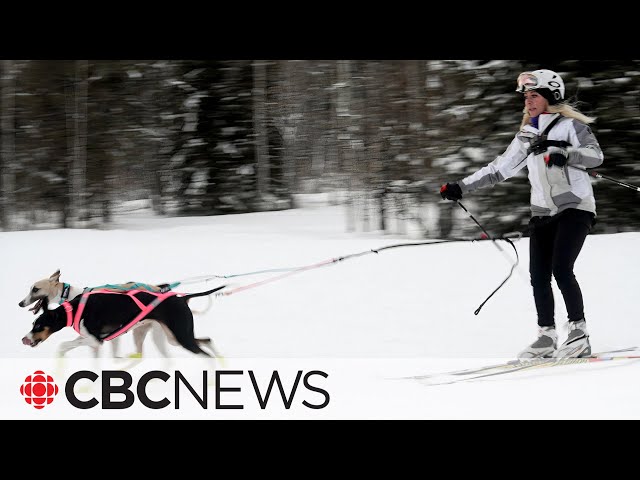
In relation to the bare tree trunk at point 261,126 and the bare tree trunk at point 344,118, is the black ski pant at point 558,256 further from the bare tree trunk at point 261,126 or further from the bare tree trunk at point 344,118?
the bare tree trunk at point 261,126

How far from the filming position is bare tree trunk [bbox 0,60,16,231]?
8383mm

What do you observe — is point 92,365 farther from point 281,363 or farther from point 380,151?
point 380,151

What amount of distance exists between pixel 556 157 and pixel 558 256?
53cm

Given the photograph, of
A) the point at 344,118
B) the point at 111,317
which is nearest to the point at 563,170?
the point at 111,317

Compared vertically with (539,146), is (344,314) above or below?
below

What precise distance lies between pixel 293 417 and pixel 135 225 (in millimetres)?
5286

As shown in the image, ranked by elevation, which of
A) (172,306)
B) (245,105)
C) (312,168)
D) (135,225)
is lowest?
(172,306)

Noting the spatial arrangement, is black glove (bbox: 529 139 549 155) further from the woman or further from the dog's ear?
the dog's ear

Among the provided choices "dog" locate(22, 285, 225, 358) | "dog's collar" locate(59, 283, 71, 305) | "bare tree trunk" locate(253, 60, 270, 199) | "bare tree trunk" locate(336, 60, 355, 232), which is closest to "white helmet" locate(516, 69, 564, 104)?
"dog" locate(22, 285, 225, 358)

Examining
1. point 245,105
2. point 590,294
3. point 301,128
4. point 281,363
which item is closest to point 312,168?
point 301,128

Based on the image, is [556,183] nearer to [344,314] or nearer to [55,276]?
[344,314]

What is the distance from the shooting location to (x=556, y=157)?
3.95m

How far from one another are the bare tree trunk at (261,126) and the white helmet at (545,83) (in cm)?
478

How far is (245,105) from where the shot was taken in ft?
28.2
